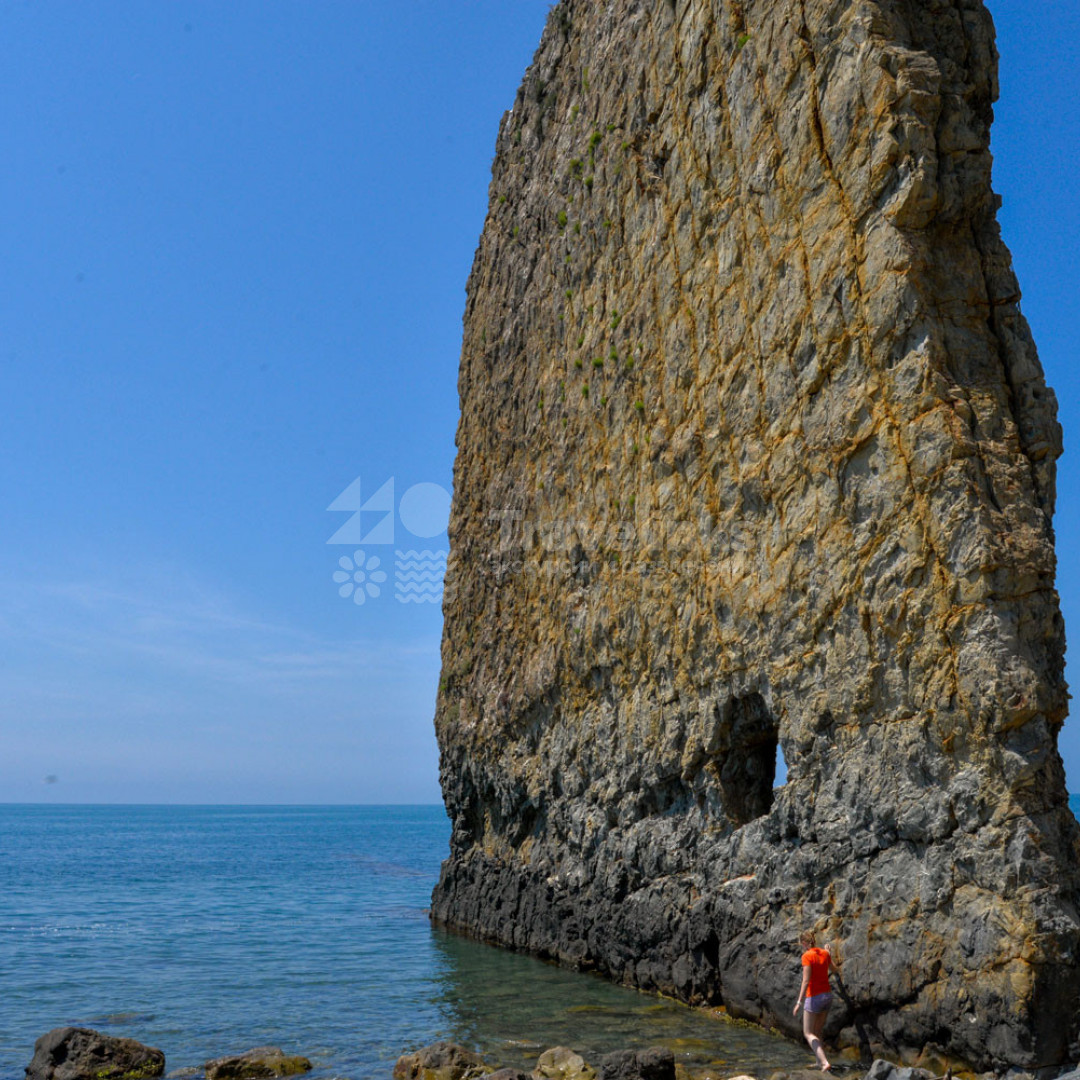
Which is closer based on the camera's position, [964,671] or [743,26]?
[964,671]

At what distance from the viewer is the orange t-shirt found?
13.1 meters

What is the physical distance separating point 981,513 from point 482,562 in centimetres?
1694

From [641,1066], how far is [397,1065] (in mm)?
3536

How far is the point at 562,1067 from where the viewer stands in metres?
13.0

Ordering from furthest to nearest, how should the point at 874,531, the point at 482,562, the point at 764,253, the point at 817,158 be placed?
the point at 482,562
the point at 764,253
the point at 817,158
the point at 874,531

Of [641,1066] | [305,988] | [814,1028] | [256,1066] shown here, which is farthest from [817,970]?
[305,988]

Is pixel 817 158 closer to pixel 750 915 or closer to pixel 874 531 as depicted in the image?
pixel 874 531

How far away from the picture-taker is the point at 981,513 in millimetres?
12367

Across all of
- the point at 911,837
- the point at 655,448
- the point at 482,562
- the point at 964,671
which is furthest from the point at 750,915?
the point at 482,562

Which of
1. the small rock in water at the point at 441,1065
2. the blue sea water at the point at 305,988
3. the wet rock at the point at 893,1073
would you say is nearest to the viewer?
the wet rock at the point at 893,1073

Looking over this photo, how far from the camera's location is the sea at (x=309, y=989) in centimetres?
1490

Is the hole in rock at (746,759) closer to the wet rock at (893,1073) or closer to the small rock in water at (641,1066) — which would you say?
Answer: the small rock in water at (641,1066)

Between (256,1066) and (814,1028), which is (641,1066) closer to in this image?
(814,1028)

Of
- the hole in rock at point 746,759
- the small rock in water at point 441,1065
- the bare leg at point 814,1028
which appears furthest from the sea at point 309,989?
the hole in rock at point 746,759
